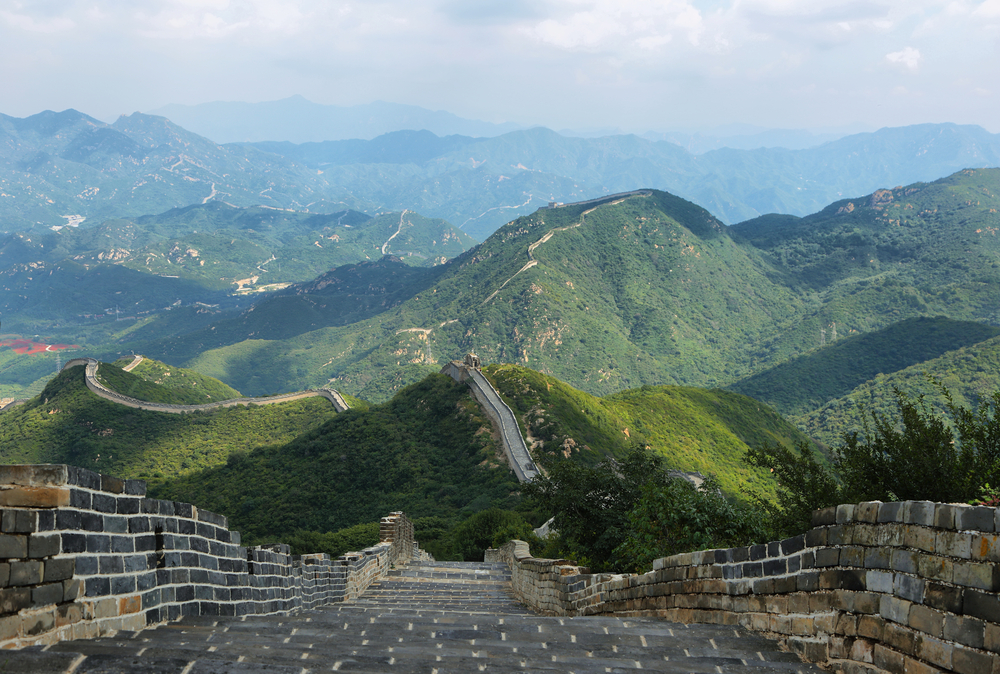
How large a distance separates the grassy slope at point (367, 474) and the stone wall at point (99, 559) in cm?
3873

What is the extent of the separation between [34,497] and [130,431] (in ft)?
277

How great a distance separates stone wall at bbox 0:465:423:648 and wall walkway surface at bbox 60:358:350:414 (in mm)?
77065

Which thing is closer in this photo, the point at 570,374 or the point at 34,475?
the point at 34,475

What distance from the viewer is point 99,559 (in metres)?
6.60

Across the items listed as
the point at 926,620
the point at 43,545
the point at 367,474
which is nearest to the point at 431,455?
the point at 367,474

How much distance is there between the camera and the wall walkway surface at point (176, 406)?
87.6 m

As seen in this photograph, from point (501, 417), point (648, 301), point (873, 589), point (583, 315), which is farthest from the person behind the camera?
point (648, 301)

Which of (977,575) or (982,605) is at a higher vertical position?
(977,575)

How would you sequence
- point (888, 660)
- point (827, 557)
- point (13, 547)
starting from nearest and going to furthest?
point (13, 547) < point (888, 660) < point (827, 557)

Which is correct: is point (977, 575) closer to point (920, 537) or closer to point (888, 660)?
point (920, 537)

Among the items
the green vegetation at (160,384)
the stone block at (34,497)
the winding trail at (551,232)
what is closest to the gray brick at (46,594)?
the stone block at (34,497)

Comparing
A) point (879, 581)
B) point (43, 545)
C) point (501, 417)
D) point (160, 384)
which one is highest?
point (160, 384)

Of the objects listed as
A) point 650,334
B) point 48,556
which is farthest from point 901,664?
point 650,334

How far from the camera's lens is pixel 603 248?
175m
